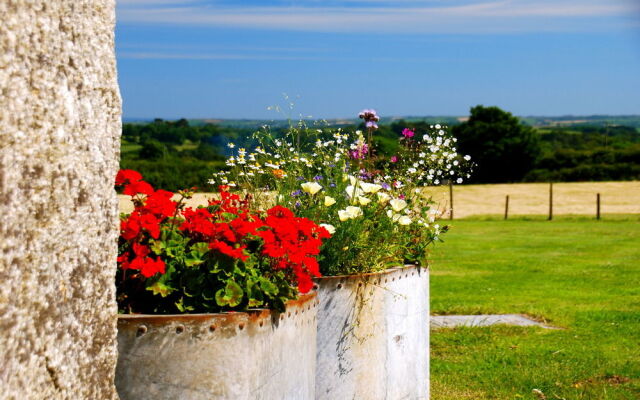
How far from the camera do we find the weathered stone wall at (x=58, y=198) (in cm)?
246

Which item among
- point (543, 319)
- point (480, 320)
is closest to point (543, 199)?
point (543, 319)

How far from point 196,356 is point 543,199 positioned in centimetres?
4475

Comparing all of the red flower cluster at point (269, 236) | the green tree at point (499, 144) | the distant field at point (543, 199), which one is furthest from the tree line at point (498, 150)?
the red flower cluster at point (269, 236)

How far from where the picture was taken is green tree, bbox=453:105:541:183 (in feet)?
249

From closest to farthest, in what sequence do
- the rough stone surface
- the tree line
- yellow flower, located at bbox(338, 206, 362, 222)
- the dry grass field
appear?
yellow flower, located at bbox(338, 206, 362, 222)
the rough stone surface
the dry grass field
the tree line

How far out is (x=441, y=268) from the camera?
1536cm

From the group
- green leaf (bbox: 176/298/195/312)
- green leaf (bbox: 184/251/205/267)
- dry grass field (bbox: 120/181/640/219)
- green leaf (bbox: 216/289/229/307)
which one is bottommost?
dry grass field (bbox: 120/181/640/219)

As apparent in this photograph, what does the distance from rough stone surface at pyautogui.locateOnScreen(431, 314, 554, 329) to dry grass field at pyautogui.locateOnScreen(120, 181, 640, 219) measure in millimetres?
23059

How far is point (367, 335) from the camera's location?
4.75 metres

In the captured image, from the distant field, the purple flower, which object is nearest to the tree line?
the distant field

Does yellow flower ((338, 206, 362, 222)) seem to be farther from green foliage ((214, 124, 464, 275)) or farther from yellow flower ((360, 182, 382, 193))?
yellow flower ((360, 182, 382, 193))

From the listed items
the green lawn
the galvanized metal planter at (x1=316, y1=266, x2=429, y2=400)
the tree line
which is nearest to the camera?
the galvanized metal planter at (x1=316, y1=266, x2=429, y2=400)

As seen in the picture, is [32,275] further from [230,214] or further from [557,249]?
[557,249]

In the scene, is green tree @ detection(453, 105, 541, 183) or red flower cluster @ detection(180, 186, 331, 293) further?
green tree @ detection(453, 105, 541, 183)
